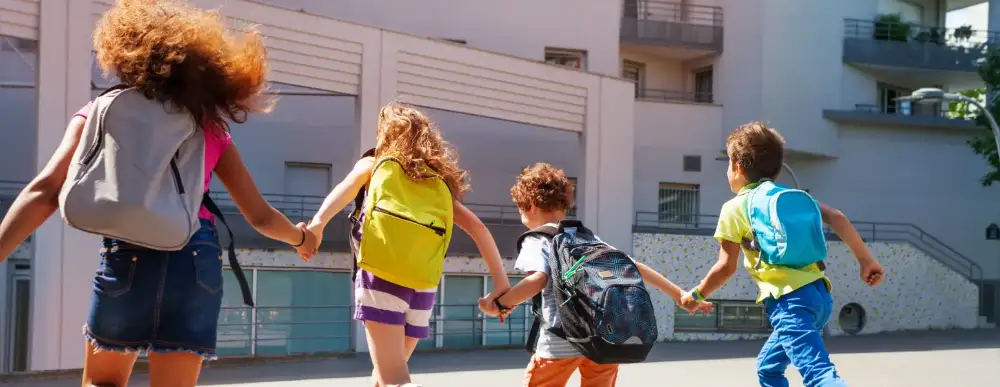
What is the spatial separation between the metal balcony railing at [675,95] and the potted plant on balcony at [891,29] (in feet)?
18.8

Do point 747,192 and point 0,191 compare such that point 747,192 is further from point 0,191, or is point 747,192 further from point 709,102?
point 709,102

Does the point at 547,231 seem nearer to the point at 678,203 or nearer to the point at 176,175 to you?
the point at 176,175

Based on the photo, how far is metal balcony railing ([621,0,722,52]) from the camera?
31906 mm

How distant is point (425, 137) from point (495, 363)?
12.2 meters

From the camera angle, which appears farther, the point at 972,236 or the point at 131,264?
the point at 972,236

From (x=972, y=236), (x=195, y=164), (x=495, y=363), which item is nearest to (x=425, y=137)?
(x=195, y=164)

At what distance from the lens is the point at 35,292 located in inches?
573

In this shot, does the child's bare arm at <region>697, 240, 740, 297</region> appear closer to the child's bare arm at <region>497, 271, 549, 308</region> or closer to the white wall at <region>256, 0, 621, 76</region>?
the child's bare arm at <region>497, 271, 549, 308</region>

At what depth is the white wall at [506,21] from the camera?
26.6 metres

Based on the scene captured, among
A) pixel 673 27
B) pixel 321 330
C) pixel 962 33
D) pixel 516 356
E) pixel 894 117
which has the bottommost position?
pixel 516 356

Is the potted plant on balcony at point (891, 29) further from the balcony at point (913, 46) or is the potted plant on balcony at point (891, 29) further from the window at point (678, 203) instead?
the window at point (678, 203)

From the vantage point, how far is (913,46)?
35.1m

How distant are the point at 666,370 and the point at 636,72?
62.0 ft

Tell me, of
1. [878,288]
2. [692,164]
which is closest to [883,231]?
[878,288]
